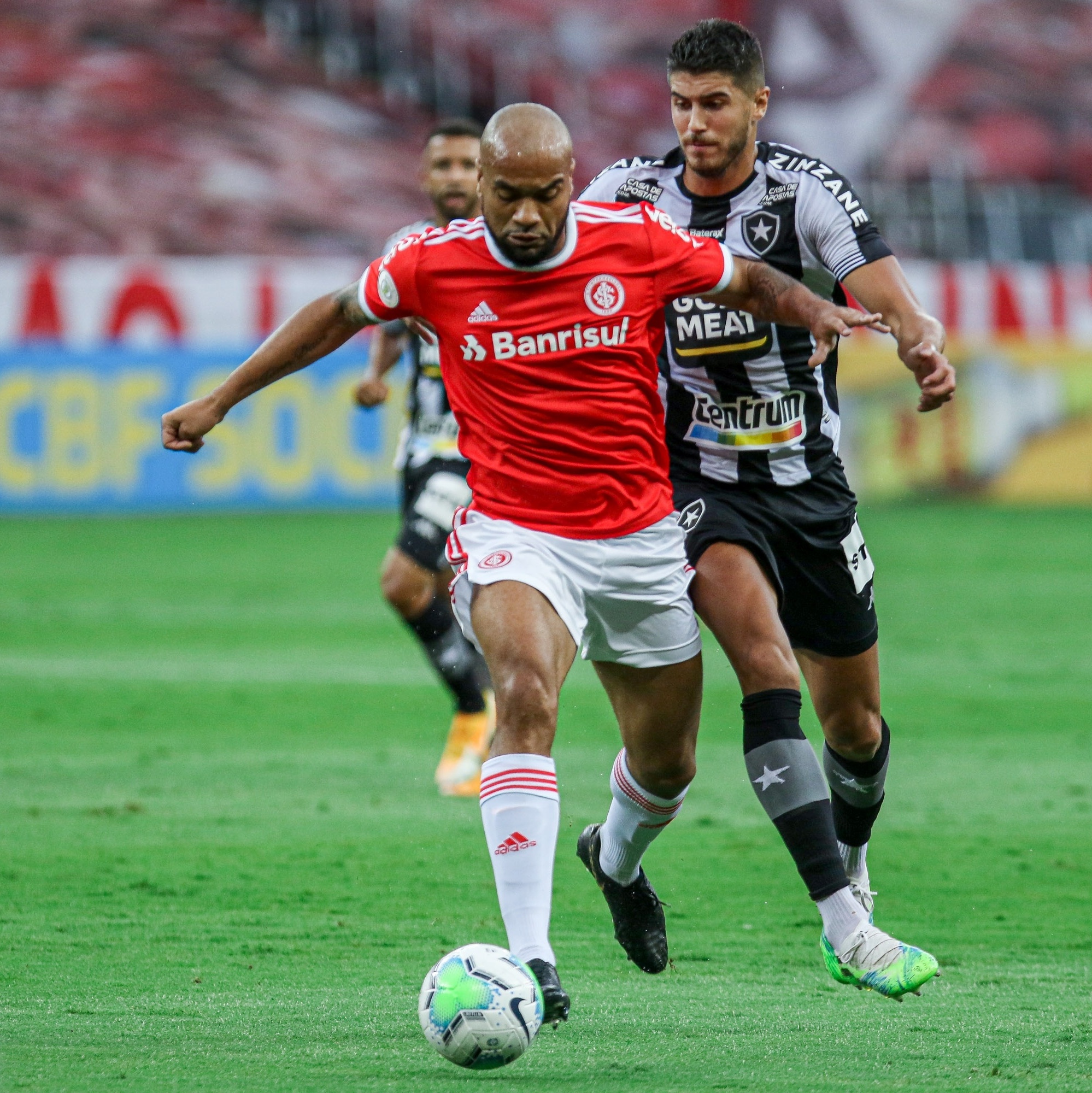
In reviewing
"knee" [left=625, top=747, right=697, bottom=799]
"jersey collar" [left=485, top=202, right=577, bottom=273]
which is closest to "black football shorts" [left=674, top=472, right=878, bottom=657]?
"knee" [left=625, top=747, right=697, bottom=799]

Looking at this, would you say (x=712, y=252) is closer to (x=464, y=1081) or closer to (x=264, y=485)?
(x=464, y=1081)

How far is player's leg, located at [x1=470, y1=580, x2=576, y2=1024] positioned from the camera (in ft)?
13.3

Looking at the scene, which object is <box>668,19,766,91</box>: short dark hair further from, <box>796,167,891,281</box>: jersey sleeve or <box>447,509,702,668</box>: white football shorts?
<box>447,509,702,668</box>: white football shorts

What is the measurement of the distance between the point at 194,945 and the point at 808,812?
171 cm

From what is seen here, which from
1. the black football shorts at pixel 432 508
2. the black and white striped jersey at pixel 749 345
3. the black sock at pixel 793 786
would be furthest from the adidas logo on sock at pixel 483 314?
the black football shorts at pixel 432 508

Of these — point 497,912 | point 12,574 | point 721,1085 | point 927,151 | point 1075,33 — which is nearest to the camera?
point 721,1085

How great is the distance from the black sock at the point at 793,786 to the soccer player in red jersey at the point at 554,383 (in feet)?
0.66

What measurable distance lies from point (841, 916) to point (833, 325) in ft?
4.64

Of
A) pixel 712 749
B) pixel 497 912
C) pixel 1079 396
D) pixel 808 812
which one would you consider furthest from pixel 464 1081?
pixel 1079 396

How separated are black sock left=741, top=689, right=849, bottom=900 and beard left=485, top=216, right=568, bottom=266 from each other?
1.24 meters

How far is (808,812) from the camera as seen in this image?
4625mm

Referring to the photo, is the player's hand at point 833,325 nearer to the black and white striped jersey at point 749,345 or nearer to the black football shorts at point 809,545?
the black and white striped jersey at point 749,345

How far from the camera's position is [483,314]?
14.6 feet

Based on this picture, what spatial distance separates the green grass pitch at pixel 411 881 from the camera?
402cm
